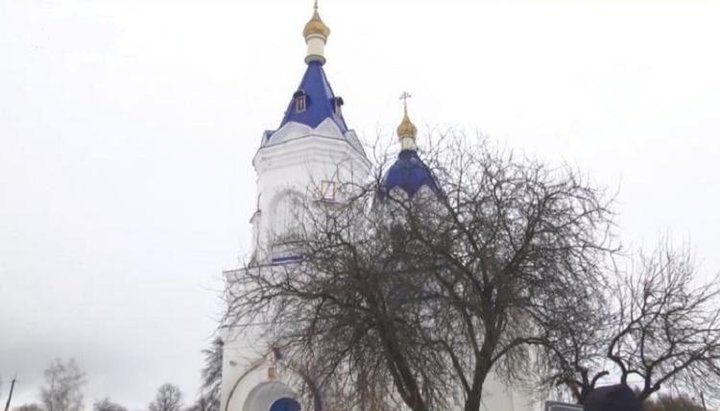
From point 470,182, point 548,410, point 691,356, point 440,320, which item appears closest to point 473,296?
point 440,320

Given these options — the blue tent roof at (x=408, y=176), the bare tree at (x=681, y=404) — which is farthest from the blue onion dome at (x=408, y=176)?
the bare tree at (x=681, y=404)

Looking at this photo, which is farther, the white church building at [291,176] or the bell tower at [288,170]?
the bell tower at [288,170]

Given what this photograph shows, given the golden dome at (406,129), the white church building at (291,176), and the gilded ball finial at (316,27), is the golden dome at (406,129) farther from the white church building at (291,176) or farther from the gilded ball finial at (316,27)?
the gilded ball finial at (316,27)

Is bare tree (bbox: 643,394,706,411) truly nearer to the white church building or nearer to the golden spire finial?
the white church building

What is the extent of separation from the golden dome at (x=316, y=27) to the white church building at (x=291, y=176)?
1.5 inches

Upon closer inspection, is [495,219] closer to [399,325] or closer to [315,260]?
[399,325]

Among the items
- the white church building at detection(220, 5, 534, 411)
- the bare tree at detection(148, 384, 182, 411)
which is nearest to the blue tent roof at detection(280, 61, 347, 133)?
the white church building at detection(220, 5, 534, 411)

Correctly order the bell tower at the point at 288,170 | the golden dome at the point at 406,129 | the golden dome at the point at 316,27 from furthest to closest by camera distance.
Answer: the golden dome at the point at 406,129 → the golden dome at the point at 316,27 → the bell tower at the point at 288,170

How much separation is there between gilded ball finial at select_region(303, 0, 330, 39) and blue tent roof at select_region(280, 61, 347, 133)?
1.23 meters

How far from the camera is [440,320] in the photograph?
1034cm

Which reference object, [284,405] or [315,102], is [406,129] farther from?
[284,405]

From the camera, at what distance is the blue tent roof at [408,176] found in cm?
1126

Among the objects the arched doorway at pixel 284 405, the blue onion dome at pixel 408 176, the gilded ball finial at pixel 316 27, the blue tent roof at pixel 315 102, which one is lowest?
A: the arched doorway at pixel 284 405

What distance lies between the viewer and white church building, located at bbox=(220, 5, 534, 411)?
20266mm
